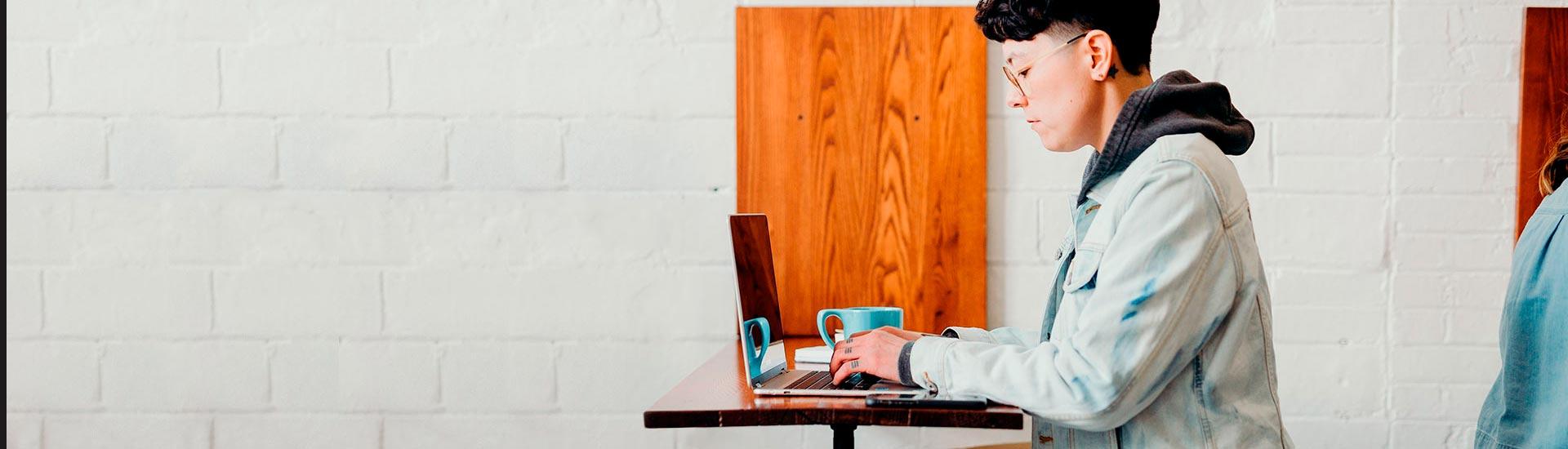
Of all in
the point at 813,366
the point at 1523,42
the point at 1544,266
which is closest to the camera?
the point at 1544,266

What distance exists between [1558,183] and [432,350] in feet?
5.92

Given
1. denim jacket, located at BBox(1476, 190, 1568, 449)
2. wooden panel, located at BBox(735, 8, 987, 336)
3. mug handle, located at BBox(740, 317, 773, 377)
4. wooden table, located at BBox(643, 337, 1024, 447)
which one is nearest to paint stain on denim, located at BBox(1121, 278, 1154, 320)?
wooden table, located at BBox(643, 337, 1024, 447)

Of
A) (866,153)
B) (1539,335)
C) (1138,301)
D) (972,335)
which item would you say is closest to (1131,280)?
(1138,301)

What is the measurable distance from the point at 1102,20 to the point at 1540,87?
4.05 ft

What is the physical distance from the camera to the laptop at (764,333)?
1.34 metres

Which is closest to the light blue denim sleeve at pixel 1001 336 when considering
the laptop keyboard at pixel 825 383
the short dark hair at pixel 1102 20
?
the laptop keyboard at pixel 825 383

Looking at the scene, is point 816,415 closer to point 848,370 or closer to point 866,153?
point 848,370

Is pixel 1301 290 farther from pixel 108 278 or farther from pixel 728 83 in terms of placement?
pixel 108 278

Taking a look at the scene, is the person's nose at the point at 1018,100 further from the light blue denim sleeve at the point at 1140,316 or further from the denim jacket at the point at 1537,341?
the denim jacket at the point at 1537,341

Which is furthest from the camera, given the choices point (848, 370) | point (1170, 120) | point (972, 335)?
point (972, 335)

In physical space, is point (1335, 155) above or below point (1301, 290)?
above

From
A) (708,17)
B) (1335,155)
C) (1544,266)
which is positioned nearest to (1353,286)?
(1335,155)

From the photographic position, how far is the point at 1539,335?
4.83ft

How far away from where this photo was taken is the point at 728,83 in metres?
2.14
